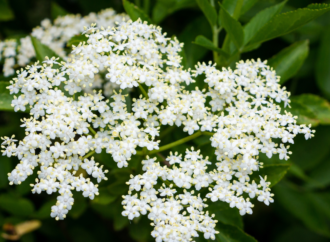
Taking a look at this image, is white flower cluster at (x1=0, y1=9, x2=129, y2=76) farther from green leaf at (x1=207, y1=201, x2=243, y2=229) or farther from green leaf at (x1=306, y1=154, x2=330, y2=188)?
green leaf at (x1=306, y1=154, x2=330, y2=188)

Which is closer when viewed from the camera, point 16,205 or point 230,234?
point 230,234

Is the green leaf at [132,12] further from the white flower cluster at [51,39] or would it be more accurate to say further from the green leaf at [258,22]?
the green leaf at [258,22]

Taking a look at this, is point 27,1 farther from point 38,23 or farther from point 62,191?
point 62,191

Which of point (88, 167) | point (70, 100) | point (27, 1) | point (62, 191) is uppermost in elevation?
point (27, 1)

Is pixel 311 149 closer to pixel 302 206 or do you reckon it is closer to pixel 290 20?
pixel 302 206

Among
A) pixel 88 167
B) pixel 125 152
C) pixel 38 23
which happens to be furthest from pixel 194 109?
pixel 38 23

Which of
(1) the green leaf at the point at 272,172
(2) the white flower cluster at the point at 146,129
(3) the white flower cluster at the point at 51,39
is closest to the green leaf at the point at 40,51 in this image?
(2) the white flower cluster at the point at 146,129

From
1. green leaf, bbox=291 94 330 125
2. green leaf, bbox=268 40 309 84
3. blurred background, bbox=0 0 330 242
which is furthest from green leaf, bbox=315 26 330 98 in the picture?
green leaf, bbox=268 40 309 84


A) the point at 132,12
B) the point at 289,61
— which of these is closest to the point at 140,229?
the point at 132,12
